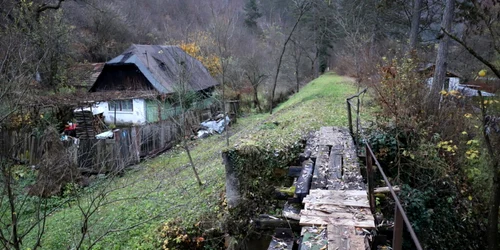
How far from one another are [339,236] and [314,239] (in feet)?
0.89

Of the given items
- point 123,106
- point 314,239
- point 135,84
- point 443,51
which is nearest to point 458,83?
point 443,51

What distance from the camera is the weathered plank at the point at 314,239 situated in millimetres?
3338

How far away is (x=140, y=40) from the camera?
34656 mm

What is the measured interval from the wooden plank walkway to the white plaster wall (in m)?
17.4

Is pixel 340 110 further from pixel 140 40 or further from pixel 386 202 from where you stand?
pixel 140 40

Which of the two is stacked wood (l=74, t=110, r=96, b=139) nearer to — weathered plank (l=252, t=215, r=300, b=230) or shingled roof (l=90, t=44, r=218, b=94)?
shingled roof (l=90, t=44, r=218, b=94)

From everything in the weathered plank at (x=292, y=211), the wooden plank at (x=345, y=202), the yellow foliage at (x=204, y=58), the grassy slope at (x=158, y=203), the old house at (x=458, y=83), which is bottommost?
the grassy slope at (x=158, y=203)

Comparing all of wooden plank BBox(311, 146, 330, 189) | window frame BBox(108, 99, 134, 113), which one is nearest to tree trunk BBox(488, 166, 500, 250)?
wooden plank BBox(311, 146, 330, 189)

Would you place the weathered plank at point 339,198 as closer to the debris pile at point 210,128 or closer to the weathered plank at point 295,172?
the weathered plank at point 295,172

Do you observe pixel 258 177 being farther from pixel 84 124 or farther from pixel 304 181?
pixel 84 124

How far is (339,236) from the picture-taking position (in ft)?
11.2

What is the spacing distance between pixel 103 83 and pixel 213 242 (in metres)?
21.0

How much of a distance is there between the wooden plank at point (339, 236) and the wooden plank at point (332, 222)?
0.09 meters

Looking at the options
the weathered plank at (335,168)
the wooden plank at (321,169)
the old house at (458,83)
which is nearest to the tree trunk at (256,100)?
the old house at (458,83)
